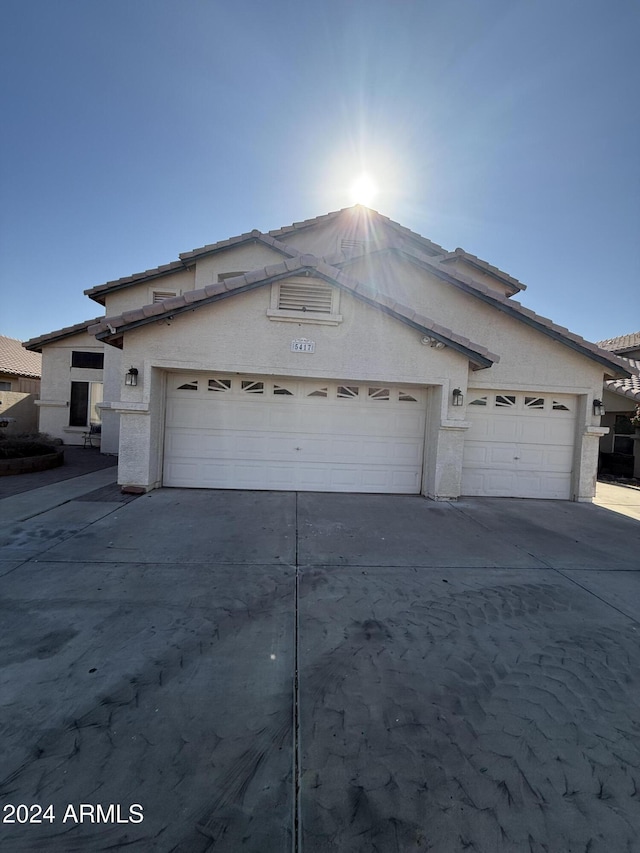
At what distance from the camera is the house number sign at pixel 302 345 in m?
7.64

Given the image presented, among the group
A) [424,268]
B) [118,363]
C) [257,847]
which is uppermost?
[424,268]

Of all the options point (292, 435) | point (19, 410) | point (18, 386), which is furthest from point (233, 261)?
point (18, 386)

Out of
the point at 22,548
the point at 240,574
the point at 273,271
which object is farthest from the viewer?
the point at 273,271

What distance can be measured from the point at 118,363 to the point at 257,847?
509 inches

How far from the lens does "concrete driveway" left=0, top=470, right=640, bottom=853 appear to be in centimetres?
182

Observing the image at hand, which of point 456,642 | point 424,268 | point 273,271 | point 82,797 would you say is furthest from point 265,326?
point 82,797

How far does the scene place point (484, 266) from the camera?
11141 millimetres

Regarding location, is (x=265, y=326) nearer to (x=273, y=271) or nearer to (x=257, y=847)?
(x=273, y=271)

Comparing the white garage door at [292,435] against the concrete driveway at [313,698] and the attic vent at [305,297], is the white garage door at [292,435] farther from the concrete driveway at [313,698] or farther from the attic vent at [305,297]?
the concrete driveway at [313,698]

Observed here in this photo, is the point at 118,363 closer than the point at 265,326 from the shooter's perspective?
No

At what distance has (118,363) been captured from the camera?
1234cm

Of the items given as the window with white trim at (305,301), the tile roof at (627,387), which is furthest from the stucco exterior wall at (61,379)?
the tile roof at (627,387)

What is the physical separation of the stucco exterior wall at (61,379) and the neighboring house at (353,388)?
7835 millimetres

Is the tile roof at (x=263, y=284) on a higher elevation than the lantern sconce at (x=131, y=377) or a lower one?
higher
